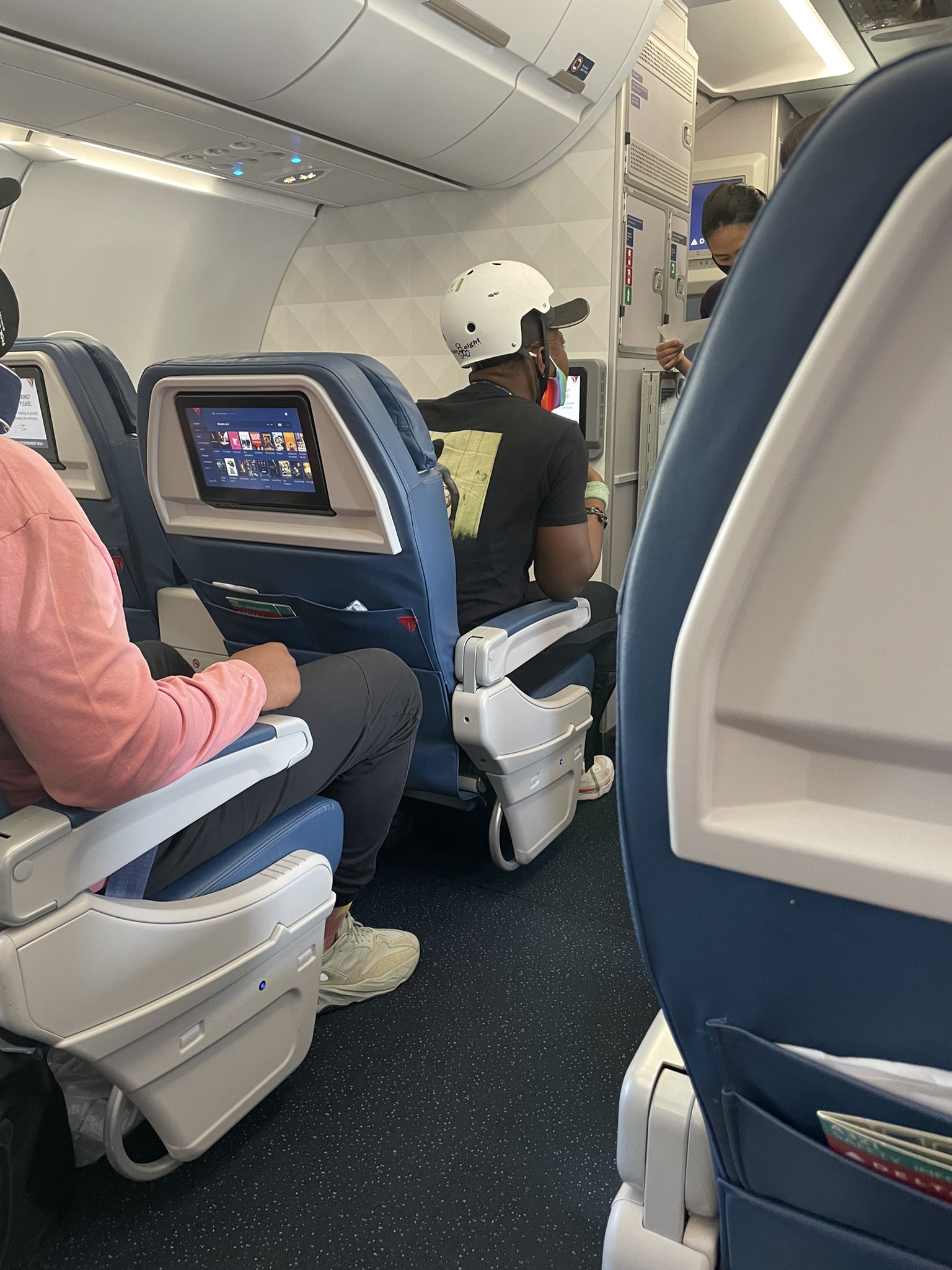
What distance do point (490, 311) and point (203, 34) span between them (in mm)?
1164

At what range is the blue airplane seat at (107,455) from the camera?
278 centimetres

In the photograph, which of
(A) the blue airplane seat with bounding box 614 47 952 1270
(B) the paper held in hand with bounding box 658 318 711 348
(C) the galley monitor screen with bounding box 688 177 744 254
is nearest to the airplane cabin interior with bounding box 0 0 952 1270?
(A) the blue airplane seat with bounding box 614 47 952 1270

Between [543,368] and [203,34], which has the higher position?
[203,34]

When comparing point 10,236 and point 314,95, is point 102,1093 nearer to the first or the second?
point 314,95

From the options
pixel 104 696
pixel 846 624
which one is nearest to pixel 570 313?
pixel 104 696

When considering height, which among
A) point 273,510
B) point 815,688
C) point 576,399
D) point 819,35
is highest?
point 819,35

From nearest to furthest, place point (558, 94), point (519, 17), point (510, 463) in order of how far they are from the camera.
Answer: point (510, 463) < point (519, 17) < point (558, 94)

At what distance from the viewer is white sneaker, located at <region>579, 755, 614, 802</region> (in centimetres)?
329

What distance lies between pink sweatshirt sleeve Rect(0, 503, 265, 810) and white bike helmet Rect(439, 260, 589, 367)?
5.42 feet

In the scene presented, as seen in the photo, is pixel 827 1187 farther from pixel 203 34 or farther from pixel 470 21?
pixel 470 21

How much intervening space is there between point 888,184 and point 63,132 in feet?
12.5

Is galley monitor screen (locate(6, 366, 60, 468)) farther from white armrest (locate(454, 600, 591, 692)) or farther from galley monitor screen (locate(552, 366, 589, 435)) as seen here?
galley monitor screen (locate(552, 366, 589, 435))

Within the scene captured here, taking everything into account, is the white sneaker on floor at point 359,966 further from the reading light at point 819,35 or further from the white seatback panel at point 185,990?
the reading light at point 819,35

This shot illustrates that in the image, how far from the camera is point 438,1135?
1.83 meters
